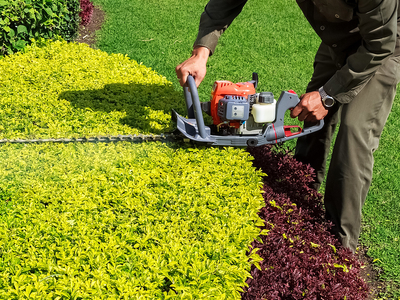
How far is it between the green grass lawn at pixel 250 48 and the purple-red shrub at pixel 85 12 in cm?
35

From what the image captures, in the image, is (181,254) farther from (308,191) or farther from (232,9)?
(232,9)

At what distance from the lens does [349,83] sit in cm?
251

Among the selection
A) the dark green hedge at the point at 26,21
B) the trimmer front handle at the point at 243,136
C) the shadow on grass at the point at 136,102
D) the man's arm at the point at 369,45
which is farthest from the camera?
the dark green hedge at the point at 26,21

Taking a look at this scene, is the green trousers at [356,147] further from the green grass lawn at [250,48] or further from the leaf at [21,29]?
the leaf at [21,29]

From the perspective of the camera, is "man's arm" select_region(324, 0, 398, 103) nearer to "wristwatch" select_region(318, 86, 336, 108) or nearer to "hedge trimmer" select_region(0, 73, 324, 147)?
"wristwatch" select_region(318, 86, 336, 108)

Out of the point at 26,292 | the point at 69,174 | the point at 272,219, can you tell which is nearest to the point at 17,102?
the point at 69,174

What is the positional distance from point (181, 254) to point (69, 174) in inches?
39.5

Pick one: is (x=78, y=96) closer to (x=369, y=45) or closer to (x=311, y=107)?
(x=311, y=107)

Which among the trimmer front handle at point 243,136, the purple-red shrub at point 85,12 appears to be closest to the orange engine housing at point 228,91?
the trimmer front handle at point 243,136

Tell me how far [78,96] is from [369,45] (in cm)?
254

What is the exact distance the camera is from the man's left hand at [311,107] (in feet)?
8.66

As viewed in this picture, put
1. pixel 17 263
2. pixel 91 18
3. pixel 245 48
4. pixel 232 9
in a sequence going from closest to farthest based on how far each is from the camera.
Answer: pixel 17 263 < pixel 232 9 < pixel 245 48 < pixel 91 18

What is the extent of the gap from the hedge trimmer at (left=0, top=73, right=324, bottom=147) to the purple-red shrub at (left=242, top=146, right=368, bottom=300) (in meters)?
0.46

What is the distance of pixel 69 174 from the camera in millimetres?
2469
